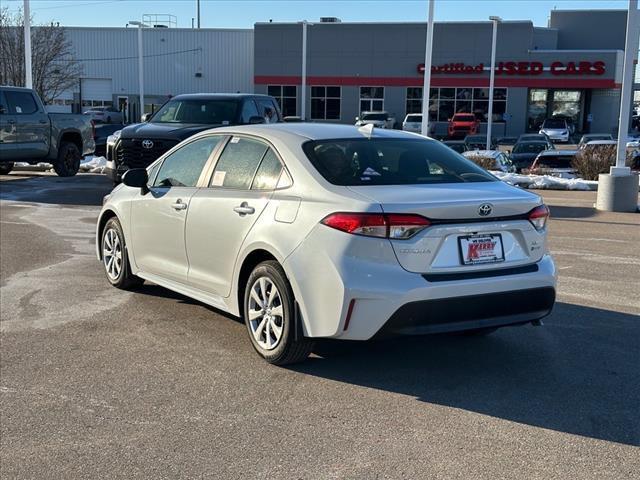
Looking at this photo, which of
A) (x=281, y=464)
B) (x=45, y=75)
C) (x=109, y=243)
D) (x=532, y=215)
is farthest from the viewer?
(x=45, y=75)

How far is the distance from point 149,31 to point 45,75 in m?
19.6

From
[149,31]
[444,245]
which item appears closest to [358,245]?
[444,245]

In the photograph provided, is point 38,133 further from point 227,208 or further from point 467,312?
point 467,312

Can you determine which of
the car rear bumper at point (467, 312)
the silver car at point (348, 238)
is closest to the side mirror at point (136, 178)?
the silver car at point (348, 238)

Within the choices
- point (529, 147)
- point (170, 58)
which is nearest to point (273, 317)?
point (529, 147)

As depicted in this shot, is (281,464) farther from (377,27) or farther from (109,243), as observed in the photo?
(377,27)

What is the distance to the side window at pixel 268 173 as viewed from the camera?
5.35m

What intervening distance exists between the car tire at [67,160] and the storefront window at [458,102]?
39.8m

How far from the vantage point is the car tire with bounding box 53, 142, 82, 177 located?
18891mm

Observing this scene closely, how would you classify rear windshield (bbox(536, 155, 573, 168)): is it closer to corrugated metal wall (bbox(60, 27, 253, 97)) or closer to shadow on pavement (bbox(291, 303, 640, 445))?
shadow on pavement (bbox(291, 303, 640, 445))

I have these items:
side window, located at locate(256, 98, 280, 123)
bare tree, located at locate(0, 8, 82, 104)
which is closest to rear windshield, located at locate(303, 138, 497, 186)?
side window, located at locate(256, 98, 280, 123)

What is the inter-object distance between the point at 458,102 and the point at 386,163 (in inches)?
2059

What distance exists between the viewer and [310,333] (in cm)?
479

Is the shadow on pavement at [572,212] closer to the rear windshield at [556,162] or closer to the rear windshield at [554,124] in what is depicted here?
the rear windshield at [556,162]
